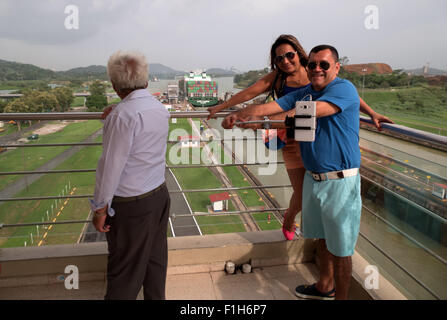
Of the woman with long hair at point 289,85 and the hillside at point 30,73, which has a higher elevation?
the hillside at point 30,73

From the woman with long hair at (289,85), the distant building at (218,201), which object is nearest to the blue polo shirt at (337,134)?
the woman with long hair at (289,85)

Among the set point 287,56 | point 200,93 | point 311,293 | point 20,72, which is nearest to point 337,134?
point 287,56

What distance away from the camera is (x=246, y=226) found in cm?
2672

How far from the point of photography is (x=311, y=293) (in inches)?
68.0

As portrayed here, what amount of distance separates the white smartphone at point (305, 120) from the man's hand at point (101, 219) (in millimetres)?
823

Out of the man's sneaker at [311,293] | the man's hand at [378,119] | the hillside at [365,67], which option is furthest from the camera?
the hillside at [365,67]

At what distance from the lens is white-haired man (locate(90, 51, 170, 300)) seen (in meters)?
1.11

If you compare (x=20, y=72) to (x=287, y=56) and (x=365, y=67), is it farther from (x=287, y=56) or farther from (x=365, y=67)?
(x=287, y=56)

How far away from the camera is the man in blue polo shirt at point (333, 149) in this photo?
123cm

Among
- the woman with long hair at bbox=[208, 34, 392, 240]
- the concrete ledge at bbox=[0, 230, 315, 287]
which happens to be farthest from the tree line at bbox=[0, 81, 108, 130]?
the woman with long hair at bbox=[208, 34, 392, 240]

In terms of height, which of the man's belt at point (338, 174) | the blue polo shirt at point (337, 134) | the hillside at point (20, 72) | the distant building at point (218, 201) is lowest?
the distant building at point (218, 201)

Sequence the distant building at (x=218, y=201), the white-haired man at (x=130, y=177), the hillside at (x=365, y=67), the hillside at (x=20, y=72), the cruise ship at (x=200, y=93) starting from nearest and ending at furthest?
the white-haired man at (x=130, y=177), the cruise ship at (x=200, y=93), the hillside at (x=365, y=67), the distant building at (x=218, y=201), the hillside at (x=20, y=72)

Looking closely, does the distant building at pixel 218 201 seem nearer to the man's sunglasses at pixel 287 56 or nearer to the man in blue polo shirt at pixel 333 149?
the man's sunglasses at pixel 287 56
